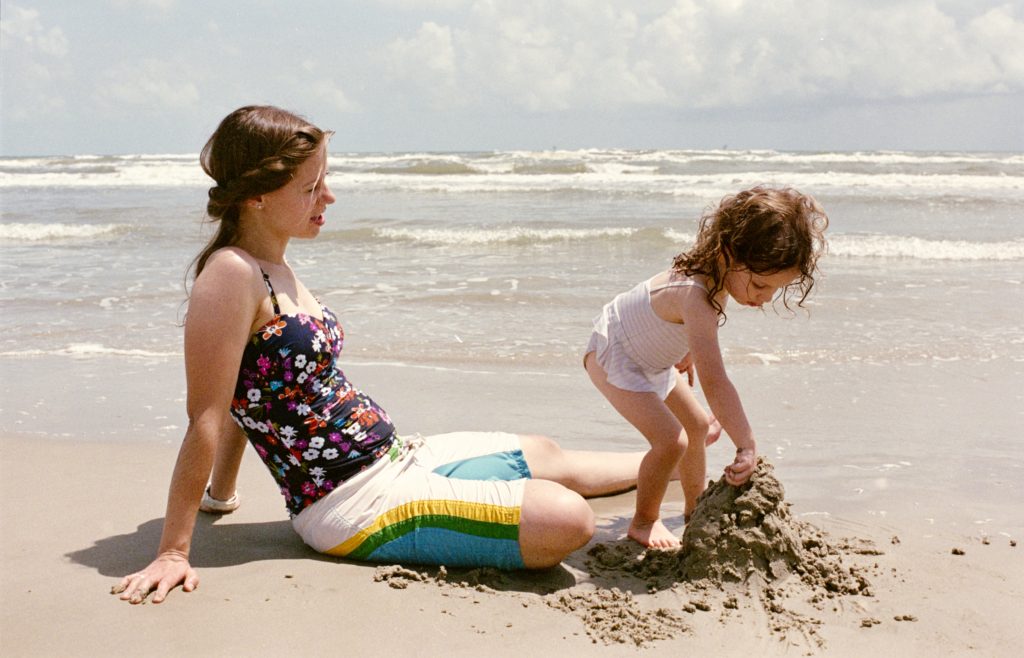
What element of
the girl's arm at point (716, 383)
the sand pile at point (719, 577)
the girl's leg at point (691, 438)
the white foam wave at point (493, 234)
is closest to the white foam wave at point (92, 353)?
the girl's leg at point (691, 438)

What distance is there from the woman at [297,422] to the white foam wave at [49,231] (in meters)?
12.8

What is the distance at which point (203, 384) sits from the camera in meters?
2.73

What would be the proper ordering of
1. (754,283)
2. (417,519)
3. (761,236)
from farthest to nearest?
(754,283), (761,236), (417,519)

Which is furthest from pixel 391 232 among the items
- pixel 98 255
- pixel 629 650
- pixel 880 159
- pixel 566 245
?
pixel 880 159

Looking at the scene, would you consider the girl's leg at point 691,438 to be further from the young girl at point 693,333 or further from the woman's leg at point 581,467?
the woman's leg at point 581,467

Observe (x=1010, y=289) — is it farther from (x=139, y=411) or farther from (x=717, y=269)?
(x=139, y=411)

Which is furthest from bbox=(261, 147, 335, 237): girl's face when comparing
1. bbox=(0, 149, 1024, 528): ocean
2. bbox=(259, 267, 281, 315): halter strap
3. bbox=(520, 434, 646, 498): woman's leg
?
bbox=(0, 149, 1024, 528): ocean

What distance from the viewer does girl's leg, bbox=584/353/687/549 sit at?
11.6 ft

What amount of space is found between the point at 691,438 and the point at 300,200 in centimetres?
186

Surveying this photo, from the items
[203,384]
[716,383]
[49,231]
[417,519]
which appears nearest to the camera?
[203,384]

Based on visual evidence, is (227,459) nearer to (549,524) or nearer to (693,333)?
(549,524)

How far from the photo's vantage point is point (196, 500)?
2826 mm

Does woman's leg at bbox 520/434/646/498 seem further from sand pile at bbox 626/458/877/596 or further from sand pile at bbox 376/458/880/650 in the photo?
sand pile at bbox 626/458/877/596

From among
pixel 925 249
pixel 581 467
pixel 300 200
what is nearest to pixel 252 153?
pixel 300 200
